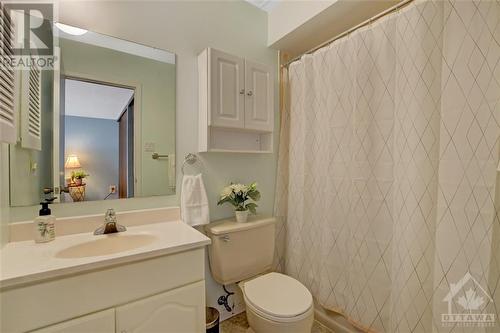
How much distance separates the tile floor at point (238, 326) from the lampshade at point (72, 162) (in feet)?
4.49

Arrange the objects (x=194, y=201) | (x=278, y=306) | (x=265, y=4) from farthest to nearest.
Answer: (x=265, y=4), (x=194, y=201), (x=278, y=306)

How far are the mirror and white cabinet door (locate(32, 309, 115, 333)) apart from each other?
2.01 ft

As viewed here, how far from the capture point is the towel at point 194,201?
139 centimetres

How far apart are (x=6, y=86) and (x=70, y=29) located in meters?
0.56

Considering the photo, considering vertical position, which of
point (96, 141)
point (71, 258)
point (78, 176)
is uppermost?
point (96, 141)

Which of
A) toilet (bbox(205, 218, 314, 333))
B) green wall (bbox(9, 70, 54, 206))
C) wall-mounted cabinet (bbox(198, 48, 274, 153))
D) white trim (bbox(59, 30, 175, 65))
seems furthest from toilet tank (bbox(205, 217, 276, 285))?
white trim (bbox(59, 30, 175, 65))

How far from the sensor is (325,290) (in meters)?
1.53

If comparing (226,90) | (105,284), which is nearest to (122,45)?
(226,90)

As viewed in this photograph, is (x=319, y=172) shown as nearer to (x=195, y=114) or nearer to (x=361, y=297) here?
(x=361, y=297)

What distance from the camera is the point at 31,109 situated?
1.03 m

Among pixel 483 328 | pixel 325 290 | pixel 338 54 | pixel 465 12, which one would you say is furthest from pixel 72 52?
pixel 483 328

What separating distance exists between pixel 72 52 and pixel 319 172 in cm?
157

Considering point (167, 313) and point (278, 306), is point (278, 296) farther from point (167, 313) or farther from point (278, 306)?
point (167, 313)

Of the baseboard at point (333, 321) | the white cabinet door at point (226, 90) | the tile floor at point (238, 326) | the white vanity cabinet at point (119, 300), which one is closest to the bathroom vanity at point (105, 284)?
the white vanity cabinet at point (119, 300)
